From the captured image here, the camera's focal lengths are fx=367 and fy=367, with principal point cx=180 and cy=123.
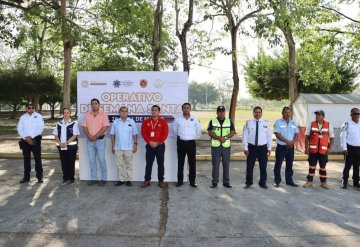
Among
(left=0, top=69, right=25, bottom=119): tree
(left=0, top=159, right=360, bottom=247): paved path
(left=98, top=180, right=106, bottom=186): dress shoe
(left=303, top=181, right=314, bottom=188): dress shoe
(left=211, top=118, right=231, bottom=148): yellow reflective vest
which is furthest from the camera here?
(left=0, top=69, right=25, bottom=119): tree

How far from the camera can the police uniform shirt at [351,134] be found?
7797mm

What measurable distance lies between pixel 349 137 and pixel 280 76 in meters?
20.6

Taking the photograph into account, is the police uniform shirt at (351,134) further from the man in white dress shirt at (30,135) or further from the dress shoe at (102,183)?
the man in white dress shirt at (30,135)

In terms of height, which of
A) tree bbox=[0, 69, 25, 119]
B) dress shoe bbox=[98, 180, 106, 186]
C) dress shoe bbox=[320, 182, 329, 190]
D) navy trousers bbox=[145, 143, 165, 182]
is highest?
tree bbox=[0, 69, 25, 119]

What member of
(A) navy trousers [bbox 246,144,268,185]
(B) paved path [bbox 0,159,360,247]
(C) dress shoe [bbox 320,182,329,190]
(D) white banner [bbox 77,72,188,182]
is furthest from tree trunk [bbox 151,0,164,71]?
(C) dress shoe [bbox 320,182,329,190]

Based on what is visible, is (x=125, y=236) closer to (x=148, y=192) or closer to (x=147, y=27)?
(x=148, y=192)

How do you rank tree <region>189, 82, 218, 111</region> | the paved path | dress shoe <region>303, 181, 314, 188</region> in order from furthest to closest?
tree <region>189, 82, 218, 111</region>
dress shoe <region>303, 181, 314, 188</region>
the paved path

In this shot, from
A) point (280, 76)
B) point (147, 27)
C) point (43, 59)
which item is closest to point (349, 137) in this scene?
point (147, 27)

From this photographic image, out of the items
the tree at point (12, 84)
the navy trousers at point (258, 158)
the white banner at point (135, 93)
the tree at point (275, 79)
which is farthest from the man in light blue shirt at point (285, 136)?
the tree at point (12, 84)

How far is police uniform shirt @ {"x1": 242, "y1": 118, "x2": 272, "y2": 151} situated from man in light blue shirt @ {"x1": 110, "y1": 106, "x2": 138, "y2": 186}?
2.36 metres

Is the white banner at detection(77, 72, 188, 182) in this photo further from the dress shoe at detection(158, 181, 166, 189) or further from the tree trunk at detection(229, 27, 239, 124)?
the tree trunk at detection(229, 27, 239, 124)

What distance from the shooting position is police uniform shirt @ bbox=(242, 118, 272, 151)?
768 cm

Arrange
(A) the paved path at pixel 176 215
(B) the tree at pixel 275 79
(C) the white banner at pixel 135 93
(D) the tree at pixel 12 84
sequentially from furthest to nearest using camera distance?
1. (D) the tree at pixel 12 84
2. (B) the tree at pixel 275 79
3. (C) the white banner at pixel 135 93
4. (A) the paved path at pixel 176 215

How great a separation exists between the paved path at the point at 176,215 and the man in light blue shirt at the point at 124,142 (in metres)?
0.39
